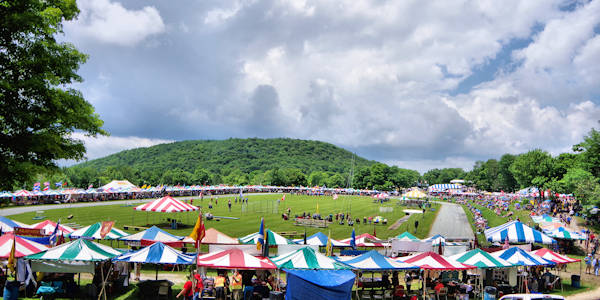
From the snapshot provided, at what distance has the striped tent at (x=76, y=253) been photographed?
13.2 metres

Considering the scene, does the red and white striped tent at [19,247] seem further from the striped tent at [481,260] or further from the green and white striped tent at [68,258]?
the striped tent at [481,260]

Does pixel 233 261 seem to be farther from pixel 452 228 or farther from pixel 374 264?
pixel 452 228

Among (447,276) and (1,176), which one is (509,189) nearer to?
(447,276)

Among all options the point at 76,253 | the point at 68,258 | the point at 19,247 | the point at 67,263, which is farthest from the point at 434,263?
the point at 19,247

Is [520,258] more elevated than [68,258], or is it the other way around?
[68,258]

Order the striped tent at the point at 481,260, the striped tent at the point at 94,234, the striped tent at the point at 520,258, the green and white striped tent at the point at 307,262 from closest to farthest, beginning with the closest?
the green and white striped tent at the point at 307,262, the striped tent at the point at 481,260, the striped tent at the point at 520,258, the striped tent at the point at 94,234

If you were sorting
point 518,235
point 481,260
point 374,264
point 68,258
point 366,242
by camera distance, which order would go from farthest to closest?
1. point 366,242
2. point 518,235
3. point 481,260
4. point 374,264
5. point 68,258

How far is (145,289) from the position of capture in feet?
46.9

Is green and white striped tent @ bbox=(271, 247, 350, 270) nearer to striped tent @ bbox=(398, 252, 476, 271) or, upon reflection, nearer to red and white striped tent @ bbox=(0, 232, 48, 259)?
striped tent @ bbox=(398, 252, 476, 271)

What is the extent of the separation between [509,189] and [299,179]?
7159cm

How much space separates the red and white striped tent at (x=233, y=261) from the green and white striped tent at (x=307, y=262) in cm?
43

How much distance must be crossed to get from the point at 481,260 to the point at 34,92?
17.5 meters

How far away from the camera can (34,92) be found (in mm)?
11648

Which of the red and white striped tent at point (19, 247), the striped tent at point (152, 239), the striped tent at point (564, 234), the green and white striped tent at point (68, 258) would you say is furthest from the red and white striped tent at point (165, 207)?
the striped tent at point (564, 234)
